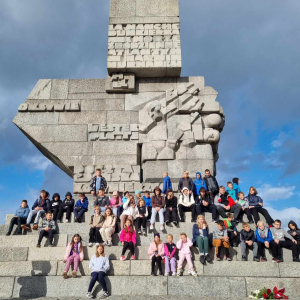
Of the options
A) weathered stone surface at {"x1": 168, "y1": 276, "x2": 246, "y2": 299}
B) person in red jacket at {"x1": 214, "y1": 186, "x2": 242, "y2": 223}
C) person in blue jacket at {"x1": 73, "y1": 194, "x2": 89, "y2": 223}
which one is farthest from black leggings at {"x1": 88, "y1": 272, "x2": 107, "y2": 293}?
person in red jacket at {"x1": 214, "y1": 186, "x2": 242, "y2": 223}

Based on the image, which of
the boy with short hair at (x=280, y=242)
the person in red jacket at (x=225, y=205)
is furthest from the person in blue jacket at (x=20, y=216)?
the boy with short hair at (x=280, y=242)

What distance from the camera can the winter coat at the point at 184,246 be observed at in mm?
7566

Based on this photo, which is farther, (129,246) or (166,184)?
(166,184)

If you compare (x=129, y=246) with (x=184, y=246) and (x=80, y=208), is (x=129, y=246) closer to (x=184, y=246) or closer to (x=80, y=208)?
(x=184, y=246)

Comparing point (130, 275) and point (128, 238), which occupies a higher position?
point (128, 238)

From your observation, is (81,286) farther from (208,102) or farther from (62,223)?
(208,102)

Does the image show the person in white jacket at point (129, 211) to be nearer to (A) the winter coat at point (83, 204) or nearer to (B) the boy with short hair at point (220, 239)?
(A) the winter coat at point (83, 204)

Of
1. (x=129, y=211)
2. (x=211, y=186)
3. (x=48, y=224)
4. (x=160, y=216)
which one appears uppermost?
(x=211, y=186)

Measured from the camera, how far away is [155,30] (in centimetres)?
1340

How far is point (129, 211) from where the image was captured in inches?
345

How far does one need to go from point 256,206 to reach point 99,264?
4819mm

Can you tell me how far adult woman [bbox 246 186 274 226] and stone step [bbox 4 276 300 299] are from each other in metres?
2.28

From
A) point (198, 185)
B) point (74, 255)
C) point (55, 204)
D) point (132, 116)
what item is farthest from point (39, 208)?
point (132, 116)

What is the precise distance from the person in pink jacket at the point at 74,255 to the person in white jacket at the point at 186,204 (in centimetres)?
301
